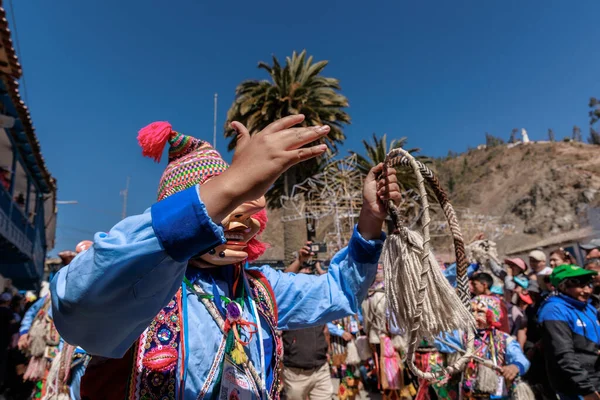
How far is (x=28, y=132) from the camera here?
1070cm

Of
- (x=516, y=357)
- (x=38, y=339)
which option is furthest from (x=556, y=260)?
(x=38, y=339)

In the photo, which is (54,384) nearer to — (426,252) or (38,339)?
(38,339)

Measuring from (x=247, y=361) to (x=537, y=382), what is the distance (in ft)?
15.2

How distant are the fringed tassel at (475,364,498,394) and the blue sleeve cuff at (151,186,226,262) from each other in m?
3.82

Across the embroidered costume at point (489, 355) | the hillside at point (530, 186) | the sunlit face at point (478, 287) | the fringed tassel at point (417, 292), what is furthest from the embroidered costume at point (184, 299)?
the hillside at point (530, 186)

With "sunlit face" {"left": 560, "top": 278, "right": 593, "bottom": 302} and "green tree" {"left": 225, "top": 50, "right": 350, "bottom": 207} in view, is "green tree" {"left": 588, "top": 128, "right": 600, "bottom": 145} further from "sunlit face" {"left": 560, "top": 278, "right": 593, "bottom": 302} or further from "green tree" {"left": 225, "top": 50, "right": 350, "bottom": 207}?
"sunlit face" {"left": 560, "top": 278, "right": 593, "bottom": 302}

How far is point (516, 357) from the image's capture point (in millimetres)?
3791

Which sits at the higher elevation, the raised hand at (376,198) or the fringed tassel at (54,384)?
A: the raised hand at (376,198)

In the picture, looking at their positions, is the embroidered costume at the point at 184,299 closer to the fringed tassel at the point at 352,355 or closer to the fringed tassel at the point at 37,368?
the fringed tassel at the point at 37,368

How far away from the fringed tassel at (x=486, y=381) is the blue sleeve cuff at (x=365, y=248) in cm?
281

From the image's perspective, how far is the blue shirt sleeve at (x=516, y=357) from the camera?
3715 mm

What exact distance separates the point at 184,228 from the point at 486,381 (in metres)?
3.97

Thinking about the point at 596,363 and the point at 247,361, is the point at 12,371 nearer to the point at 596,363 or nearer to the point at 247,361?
the point at 247,361

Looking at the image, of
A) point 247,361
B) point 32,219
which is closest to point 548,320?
point 247,361
